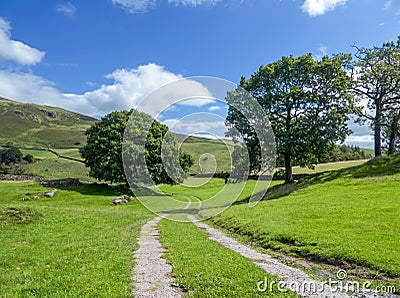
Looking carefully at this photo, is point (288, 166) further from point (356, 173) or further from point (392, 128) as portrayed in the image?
point (392, 128)

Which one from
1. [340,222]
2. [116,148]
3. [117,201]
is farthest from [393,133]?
[116,148]

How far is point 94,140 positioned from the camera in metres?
66.4

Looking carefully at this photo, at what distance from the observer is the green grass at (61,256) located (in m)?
10.2

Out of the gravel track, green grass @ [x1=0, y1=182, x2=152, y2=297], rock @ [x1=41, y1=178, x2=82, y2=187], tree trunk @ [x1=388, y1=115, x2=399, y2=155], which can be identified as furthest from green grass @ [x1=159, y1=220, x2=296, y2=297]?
rock @ [x1=41, y1=178, x2=82, y2=187]

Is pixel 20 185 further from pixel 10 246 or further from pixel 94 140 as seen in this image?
pixel 10 246

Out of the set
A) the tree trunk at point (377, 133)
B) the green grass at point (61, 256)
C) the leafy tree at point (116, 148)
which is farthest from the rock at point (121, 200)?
the tree trunk at point (377, 133)

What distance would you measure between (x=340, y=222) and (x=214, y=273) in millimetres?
14242

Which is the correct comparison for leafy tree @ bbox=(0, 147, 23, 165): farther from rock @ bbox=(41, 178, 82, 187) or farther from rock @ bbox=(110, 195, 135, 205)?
rock @ bbox=(110, 195, 135, 205)

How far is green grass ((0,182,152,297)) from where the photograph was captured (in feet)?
33.3

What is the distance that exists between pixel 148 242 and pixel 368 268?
536 inches

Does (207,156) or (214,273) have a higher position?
(207,156)

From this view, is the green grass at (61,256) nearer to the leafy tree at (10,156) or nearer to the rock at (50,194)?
the rock at (50,194)

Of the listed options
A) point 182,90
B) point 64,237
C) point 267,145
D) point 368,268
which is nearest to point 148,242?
point 64,237

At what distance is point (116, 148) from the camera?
6306cm
